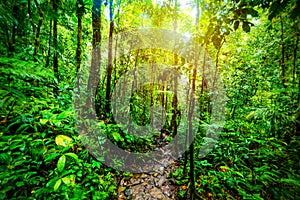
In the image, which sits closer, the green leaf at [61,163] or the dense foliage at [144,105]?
the green leaf at [61,163]

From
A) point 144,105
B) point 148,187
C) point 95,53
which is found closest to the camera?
point 148,187

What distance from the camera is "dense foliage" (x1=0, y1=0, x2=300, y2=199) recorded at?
1.61 metres

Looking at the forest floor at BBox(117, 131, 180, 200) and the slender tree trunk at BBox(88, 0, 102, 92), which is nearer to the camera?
the forest floor at BBox(117, 131, 180, 200)

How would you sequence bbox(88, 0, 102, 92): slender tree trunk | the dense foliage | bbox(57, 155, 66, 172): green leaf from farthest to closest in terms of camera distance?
1. bbox(88, 0, 102, 92): slender tree trunk
2. the dense foliage
3. bbox(57, 155, 66, 172): green leaf

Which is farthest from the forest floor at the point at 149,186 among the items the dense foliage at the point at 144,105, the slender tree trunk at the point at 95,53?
the slender tree trunk at the point at 95,53

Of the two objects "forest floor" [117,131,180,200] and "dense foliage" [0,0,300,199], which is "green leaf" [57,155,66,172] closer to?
"dense foliage" [0,0,300,199]

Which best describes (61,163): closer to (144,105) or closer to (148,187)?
(148,187)

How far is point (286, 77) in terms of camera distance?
3098 millimetres

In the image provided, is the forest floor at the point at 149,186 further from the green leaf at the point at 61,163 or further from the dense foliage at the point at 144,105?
the green leaf at the point at 61,163

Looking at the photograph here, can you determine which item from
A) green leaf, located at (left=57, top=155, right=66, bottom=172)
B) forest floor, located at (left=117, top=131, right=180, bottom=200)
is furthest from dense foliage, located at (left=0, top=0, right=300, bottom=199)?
forest floor, located at (left=117, top=131, right=180, bottom=200)

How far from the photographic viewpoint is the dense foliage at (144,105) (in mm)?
1611

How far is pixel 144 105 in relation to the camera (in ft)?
27.6

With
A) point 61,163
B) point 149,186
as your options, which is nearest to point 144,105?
point 149,186

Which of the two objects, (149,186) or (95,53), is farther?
(95,53)
